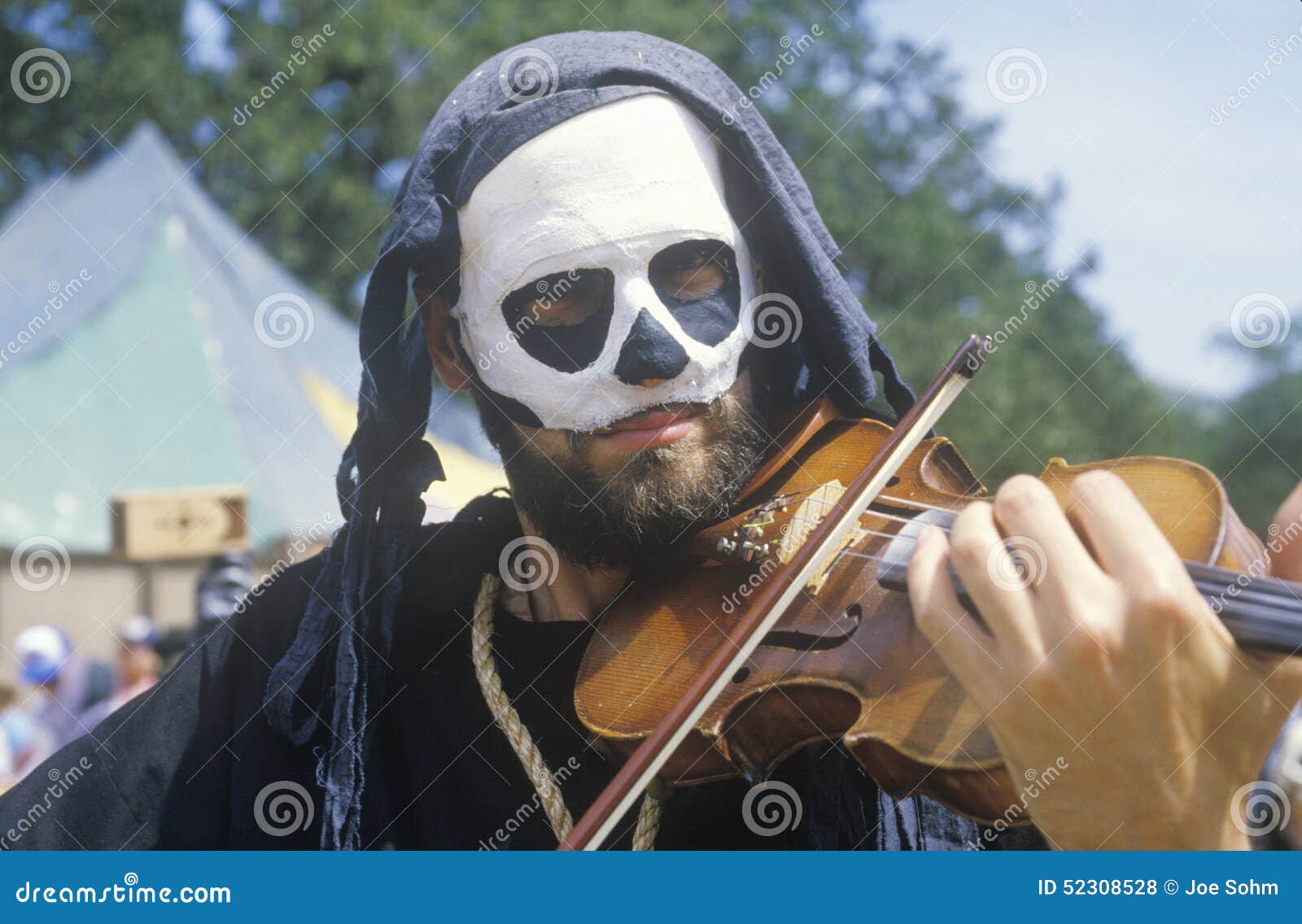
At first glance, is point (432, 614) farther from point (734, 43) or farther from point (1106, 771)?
point (734, 43)

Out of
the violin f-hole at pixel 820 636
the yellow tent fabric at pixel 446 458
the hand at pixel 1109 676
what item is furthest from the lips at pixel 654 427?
the yellow tent fabric at pixel 446 458

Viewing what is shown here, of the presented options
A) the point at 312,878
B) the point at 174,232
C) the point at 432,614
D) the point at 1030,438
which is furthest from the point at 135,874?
the point at 1030,438

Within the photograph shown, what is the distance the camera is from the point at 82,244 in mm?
6711

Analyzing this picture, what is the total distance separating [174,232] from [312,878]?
18.2 feet

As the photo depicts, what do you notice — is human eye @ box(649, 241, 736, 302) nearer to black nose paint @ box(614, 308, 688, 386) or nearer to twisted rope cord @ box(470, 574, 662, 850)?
black nose paint @ box(614, 308, 688, 386)

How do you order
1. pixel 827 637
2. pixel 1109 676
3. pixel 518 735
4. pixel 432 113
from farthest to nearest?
pixel 432 113 < pixel 518 735 < pixel 827 637 < pixel 1109 676

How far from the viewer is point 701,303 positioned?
195 cm

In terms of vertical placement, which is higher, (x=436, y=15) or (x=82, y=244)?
(x=436, y=15)

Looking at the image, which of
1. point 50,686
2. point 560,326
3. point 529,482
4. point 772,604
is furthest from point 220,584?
point 772,604

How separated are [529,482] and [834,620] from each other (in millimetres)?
662

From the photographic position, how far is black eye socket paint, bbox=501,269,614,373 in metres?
1.96

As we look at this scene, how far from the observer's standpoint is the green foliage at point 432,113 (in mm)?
5898

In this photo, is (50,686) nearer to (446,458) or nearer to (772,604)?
(446,458)

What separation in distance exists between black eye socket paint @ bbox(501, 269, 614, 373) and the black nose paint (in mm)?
52
